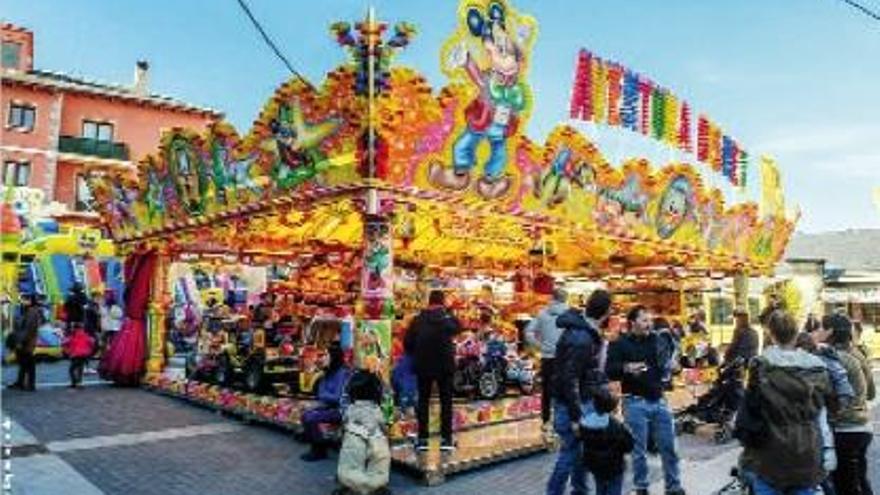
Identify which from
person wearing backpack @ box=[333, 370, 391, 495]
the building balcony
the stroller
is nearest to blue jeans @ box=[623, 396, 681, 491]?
person wearing backpack @ box=[333, 370, 391, 495]

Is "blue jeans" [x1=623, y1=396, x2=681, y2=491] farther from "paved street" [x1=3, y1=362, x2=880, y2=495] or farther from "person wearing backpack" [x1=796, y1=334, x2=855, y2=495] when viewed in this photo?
"person wearing backpack" [x1=796, y1=334, x2=855, y2=495]

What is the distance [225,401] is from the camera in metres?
12.4

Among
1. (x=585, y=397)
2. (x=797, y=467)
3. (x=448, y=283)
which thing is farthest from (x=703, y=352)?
(x=797, y=467)

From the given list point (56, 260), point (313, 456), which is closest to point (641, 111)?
point (313, 456)

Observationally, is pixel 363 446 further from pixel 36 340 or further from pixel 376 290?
pixel 36 340

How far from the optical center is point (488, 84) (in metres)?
9.79

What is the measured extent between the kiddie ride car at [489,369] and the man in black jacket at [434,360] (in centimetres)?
515

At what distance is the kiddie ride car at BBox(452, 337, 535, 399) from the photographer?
14.6 meters

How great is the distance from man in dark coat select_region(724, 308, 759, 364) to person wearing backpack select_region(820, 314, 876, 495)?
4.54 m

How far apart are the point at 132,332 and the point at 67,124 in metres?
24.8

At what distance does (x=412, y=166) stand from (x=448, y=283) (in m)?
14.4

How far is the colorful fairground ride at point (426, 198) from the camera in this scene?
9.06 m

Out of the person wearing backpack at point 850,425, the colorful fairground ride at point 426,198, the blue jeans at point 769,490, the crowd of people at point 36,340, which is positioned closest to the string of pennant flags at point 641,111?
the colorful fairground ride at point 426,198

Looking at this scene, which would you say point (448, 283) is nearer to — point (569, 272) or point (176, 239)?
point (569, 272)
